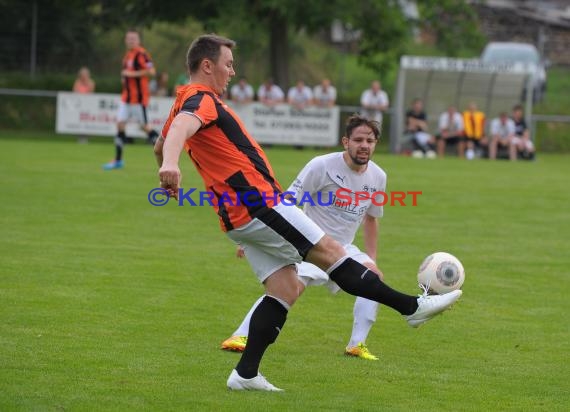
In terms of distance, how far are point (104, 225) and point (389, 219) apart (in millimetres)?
3830

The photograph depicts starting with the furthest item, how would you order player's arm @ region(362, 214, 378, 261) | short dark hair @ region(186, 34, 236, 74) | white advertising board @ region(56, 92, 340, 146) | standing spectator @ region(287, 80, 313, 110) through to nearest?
standing spectator @ region(287, 80, 313, 110), white advertising board @ region(56, 92, 340, 146), player's arm @ region(362, 214, 378, 261), short dark hair @ region(186, 34, 236, 74)

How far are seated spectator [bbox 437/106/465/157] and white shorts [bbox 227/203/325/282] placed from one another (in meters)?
21.6

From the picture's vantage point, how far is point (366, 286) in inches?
219

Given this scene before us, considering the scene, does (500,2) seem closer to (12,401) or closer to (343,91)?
(343,91)

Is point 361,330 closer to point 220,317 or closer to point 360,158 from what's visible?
point 360,158

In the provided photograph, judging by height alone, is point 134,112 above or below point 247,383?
above

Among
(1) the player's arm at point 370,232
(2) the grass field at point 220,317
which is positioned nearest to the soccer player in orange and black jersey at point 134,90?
(2) the grass field at point 220,317

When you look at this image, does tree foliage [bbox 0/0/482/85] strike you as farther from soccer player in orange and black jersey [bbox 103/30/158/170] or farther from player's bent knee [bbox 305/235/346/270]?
player's bent knee [bbox 305/235/346/270]

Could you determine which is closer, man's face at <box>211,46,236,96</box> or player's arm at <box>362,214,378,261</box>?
man's face at <box>211,46,236,96</box>

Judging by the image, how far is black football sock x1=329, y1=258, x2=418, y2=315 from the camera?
557 cm

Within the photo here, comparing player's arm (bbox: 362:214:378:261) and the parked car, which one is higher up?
the parked car

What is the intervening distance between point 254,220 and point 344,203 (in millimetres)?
1533

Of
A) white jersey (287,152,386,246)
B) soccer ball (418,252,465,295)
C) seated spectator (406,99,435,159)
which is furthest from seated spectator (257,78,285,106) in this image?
soccer ball (418,252,465,295)

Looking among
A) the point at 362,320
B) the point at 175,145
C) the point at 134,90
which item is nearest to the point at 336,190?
the point at 362,320
